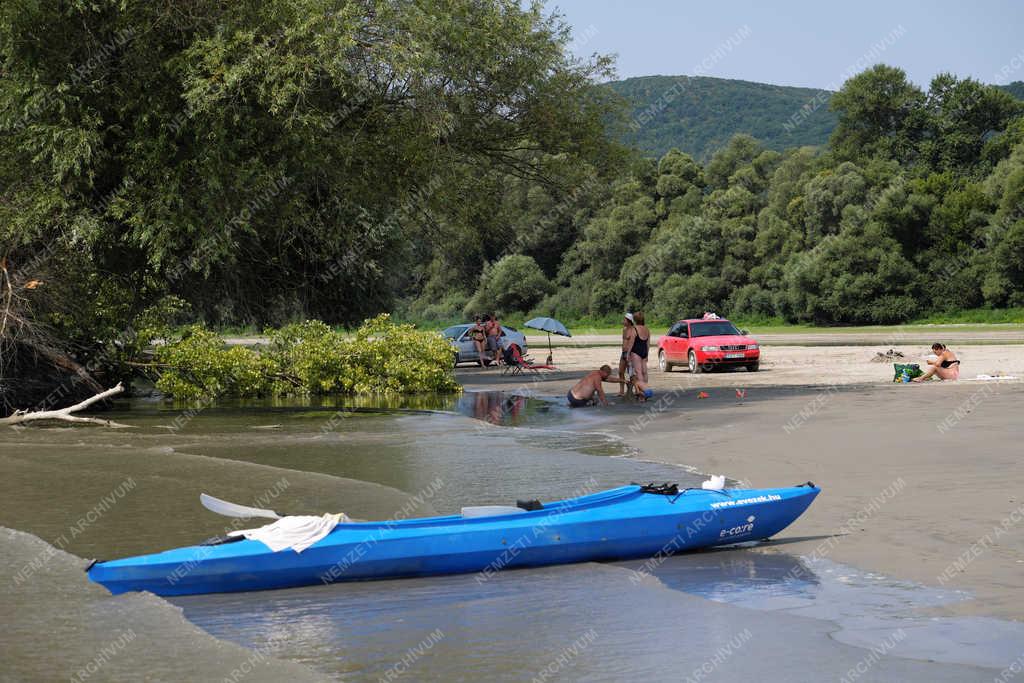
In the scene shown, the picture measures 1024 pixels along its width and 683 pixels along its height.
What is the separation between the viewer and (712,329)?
33.5 meters

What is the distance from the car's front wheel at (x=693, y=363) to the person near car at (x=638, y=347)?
8247 mm

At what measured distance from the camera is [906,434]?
16.5 metres

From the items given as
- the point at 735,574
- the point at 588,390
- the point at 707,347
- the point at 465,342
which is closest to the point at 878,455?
the point at 735,574

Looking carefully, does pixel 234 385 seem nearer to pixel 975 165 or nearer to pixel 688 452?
pixel 688 452

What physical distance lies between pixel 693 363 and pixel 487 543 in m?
23.9

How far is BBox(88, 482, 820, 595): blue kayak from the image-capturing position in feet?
30.3

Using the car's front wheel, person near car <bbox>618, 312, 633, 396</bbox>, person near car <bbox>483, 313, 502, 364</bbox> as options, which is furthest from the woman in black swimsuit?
person near car <bbox>483, 313, 502, 364</bbox>

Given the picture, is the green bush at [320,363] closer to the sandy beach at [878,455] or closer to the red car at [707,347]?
the sandy beach at [878,455]

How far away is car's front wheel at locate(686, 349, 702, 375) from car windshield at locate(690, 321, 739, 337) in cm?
69

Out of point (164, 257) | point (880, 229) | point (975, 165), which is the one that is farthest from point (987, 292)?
point (164, 257)

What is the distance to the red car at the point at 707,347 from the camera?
106ft

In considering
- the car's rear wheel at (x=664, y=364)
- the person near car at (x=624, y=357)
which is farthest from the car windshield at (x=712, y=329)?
the person near car at (x=624, y=357)

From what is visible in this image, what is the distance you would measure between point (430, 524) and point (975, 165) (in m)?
70.9

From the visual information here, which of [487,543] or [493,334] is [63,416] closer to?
[487,543]
